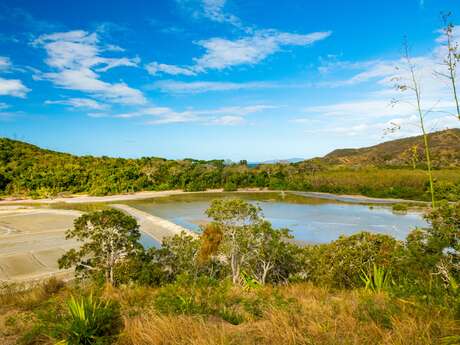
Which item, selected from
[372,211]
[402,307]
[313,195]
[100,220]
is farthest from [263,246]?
[313,195]

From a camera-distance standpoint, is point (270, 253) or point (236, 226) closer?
point (270, 253)

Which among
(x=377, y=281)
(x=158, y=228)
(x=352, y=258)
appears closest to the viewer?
(x=377, y=281)

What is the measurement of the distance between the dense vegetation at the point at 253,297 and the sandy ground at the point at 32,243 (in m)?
6.84

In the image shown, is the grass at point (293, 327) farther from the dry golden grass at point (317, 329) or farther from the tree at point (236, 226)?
the tree at point (236, 226)

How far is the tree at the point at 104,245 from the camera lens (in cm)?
1135

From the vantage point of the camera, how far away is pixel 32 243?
22.7 m

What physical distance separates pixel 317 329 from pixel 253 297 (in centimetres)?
215

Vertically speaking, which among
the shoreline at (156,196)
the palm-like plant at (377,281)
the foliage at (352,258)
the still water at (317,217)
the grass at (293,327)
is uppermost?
the grass at (293,327)

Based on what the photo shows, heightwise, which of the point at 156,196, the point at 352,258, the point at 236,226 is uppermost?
the point at 236,226

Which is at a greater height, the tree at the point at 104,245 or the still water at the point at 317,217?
the tree at the point at 104,245

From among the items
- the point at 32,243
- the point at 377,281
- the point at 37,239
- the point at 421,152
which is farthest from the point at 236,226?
the point at 37,239

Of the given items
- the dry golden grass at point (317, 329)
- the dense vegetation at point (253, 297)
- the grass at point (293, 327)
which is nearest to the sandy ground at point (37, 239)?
the dense vegetation at point (253, 297)

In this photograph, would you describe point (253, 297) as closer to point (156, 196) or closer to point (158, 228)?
point (158, 228)

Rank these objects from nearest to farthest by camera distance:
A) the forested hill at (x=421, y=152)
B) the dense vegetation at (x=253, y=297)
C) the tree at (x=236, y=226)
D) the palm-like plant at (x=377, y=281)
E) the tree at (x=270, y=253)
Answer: the dense vegetation at (x=253, y=297)
the forested hill at (x=421, y=152)
the palm-like plant at (x=377, y=281)
the tree at (x=270, y=253)
the tree at (x=236, y=226)
